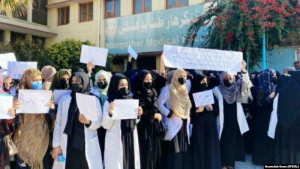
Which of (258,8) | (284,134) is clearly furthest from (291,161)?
(258,8)

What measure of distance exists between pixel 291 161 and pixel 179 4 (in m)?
9.90

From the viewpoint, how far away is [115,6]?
49.6 ft

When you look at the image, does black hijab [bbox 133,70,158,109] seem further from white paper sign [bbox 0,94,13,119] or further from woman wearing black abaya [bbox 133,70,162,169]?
white paper sign [bbox 0,94,13,119]

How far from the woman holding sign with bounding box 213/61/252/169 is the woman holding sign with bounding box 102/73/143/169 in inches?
63.6

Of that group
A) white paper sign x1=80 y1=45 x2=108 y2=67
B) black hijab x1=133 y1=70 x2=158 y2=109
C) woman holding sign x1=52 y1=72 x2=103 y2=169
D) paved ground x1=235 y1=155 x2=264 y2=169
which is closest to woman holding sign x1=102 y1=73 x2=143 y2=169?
woman holding sign x1=52 y1=72 x2=103 y2=169

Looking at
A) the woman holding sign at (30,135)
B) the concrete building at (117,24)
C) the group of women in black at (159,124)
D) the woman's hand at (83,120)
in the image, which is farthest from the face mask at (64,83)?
the concrete building at (117,24)

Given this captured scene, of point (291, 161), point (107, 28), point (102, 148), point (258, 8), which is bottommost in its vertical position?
point (291, 161)

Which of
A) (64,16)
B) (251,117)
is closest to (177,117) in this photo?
(251,117)

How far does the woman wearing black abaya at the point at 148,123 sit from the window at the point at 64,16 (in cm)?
1437

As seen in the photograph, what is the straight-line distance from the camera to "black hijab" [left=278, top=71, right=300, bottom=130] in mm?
4070

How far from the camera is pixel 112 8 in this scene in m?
15.2

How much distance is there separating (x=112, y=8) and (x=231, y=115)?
11.9 metres

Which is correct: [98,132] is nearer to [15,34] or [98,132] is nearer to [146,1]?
[146,1]

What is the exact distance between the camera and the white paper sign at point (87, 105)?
10.6 ft
